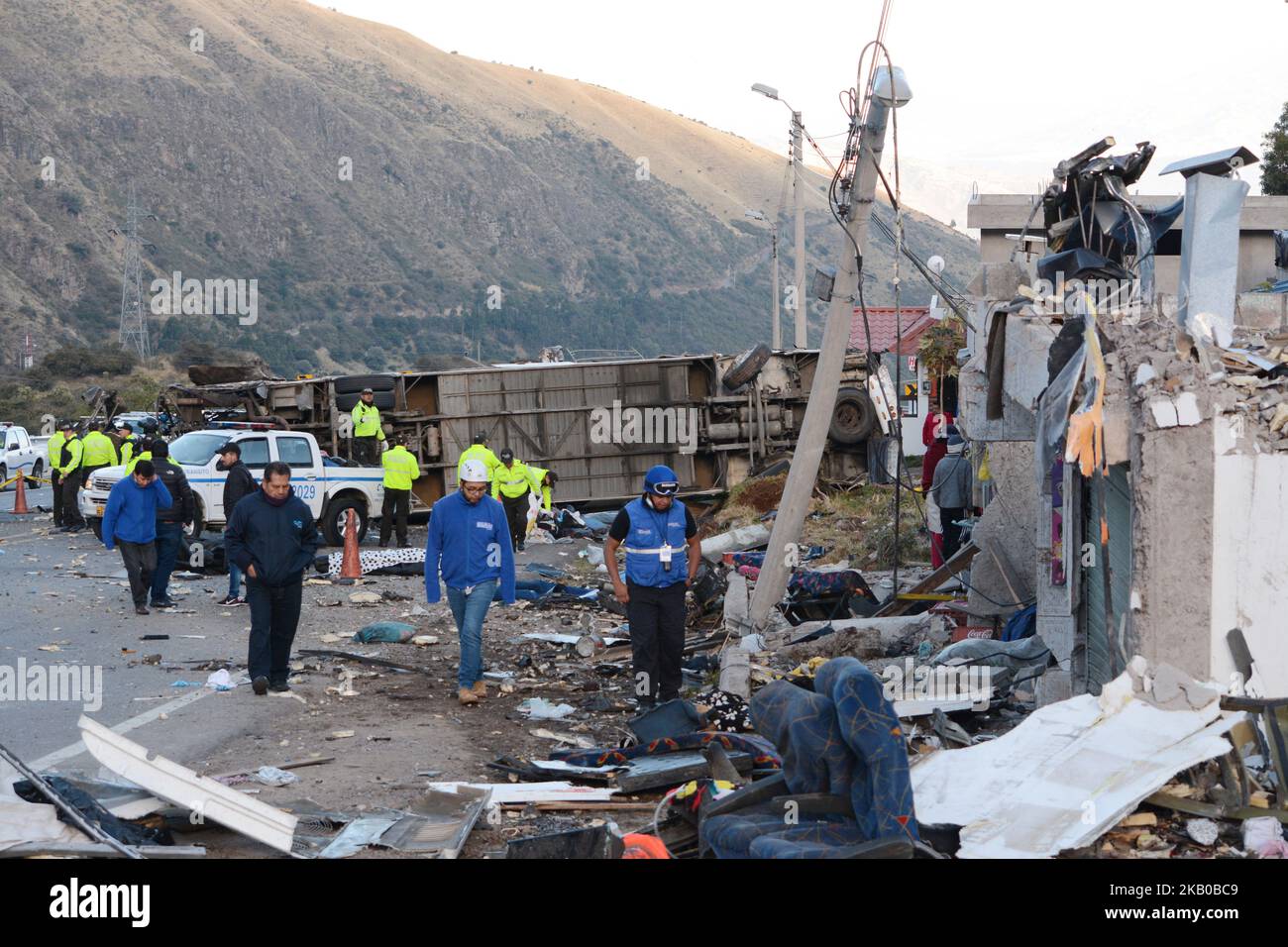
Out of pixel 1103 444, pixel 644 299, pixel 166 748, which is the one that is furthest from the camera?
pixel 644 299

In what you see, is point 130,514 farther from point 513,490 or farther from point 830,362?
point 513,490

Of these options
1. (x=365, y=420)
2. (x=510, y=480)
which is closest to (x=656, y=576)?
(x=510, y=480)

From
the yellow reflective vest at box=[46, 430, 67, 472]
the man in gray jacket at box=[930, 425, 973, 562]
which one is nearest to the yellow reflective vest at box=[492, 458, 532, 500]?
the man in gray jacket at box=[930, 425, 973, 562]

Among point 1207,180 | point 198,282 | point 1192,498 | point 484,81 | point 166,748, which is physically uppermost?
point 484,81

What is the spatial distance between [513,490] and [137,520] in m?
7.45

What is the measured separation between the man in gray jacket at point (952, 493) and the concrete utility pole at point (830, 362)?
8.27 ft

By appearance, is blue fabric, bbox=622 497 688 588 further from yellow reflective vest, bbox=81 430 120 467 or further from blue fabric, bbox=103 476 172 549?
yellow reflective vest, bbox=81 430 120 467

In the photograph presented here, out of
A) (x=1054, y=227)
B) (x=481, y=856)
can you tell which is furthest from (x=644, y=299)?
(x=481, y=856)

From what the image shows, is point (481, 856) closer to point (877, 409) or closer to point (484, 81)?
point (877, 409)

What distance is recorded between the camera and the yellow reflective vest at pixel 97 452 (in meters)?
22.1

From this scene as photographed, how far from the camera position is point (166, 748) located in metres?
8.37

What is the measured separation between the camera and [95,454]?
2212 cm

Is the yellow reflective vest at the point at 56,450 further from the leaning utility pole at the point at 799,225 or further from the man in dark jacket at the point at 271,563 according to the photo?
the leaning utility pole at the point at 799,225

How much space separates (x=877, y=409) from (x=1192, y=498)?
1863cm
